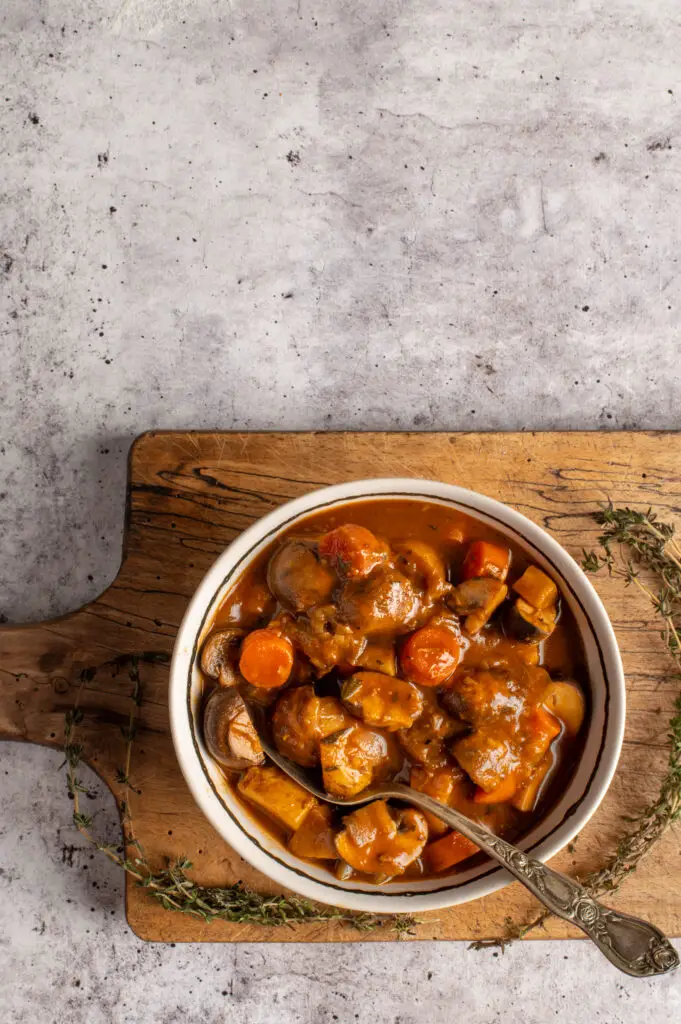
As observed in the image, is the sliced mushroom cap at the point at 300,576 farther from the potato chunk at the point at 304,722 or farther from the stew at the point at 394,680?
the potato chunk at the point at 304,722

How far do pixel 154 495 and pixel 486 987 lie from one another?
2113 millimetres

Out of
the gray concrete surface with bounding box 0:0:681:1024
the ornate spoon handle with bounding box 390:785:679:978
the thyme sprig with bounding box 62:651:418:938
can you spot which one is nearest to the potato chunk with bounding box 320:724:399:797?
the ornate spoon handle with bounding box 390:785:679:978

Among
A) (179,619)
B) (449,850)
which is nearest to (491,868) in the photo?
(449,850)

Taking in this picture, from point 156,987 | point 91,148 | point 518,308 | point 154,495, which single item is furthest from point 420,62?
point 156,987

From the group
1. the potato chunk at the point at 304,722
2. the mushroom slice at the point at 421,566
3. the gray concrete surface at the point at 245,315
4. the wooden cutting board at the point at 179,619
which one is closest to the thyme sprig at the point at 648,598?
the wooden cutting board at the point at 179,619

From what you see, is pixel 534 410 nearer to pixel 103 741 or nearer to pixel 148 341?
pixel 148 341

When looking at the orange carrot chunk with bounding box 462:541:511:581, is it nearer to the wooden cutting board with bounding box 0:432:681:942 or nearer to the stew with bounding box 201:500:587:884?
the stew with bounding box 201:500:587:884

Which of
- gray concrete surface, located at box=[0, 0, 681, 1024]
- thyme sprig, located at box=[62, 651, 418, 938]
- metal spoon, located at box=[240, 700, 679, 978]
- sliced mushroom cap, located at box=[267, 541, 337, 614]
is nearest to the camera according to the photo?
metal spoon, located at box=[240, 700, 679, 978]

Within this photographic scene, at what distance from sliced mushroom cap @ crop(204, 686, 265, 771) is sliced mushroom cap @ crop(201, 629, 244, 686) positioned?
0.04m

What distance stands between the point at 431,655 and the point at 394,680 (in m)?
0.13

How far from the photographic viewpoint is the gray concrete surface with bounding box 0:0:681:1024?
3045 mm

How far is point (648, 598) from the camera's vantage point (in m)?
2.81

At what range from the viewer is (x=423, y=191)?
10.1 feet

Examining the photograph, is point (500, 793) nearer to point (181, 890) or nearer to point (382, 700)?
point (382, 700)
